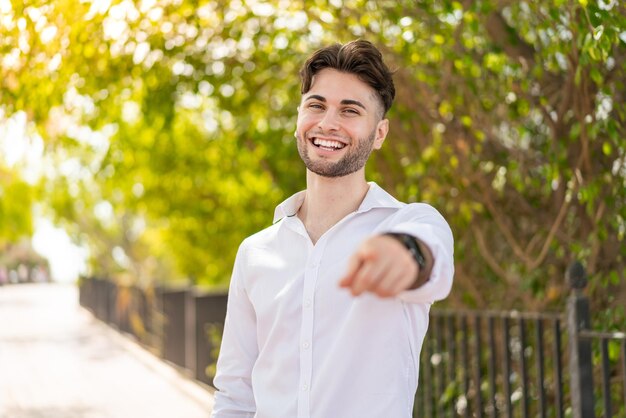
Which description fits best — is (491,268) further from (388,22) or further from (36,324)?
(36,324)

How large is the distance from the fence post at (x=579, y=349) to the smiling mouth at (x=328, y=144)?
102 inches

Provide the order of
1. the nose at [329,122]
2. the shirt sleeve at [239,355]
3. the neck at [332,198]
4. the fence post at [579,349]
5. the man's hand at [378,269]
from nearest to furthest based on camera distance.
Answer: the man's hand at [378,269] < the nose at [329,122] < the neck at [332,198] < the shirt sleeve at [239,355] < the fence post at [579,349]

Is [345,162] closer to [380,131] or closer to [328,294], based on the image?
[380,131]

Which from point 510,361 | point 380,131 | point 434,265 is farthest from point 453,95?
point 434,265

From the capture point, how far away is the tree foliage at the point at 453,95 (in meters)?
5.36

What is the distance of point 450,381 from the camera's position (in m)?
6.18

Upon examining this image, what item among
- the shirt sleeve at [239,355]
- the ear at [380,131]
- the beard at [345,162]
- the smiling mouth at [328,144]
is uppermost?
the ear at [380,131]

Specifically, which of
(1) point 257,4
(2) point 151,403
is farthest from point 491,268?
(2) point 151,403

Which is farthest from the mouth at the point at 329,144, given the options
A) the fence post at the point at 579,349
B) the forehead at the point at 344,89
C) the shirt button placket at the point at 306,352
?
the fence post at the point at 579,349

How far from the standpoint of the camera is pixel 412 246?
68.7 inches

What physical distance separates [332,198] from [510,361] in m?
3.29

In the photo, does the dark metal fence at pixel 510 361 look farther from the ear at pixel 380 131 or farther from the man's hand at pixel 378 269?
the man's hand at pixel 378 269

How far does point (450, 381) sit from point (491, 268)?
132 cm

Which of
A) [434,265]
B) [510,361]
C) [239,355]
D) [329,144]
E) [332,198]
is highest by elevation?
[329,144]
